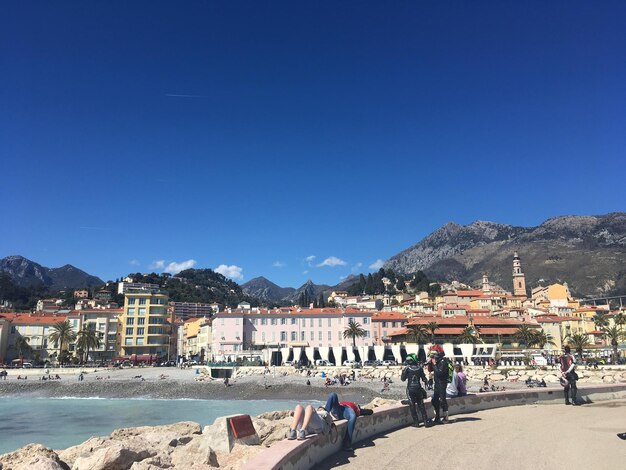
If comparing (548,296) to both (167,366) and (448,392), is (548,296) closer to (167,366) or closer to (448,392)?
(167,366)

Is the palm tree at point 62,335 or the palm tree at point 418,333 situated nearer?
the palm tree at point 418,333

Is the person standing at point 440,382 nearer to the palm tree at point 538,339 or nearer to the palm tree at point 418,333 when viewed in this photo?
the palm tree at point 418,333

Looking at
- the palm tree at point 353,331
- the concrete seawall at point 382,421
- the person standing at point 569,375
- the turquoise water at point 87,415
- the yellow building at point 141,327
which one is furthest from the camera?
the yellow building at point 141,327

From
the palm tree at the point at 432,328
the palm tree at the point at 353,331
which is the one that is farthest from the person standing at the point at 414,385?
the palm tree at the point at 353,331

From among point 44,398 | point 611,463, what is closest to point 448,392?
point 611,463

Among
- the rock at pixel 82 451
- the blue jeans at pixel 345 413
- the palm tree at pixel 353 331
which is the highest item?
the palm tree at pixel 353 331

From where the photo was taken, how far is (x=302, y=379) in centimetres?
5766

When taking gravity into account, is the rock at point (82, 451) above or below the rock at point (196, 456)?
below

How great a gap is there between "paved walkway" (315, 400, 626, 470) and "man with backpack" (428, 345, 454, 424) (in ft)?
0.98

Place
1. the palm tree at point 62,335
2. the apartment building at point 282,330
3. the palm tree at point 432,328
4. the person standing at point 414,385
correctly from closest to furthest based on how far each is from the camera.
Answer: the person standing at point 414,385, the palm tree at point 432,328, the palm tree at point 62,335, the apartment building at point 282,330

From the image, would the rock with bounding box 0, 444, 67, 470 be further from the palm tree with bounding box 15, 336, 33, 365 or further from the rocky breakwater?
the palm tree with bounding box 15, 336, 33, 365

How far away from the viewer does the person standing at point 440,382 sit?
9047 millimetres

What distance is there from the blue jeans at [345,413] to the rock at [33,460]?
4.51m

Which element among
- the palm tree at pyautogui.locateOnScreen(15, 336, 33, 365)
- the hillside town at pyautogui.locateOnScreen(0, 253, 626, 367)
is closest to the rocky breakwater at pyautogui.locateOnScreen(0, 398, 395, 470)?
the hillside town at pyautogui.locateOnScreen(0, 253, 626, 367)
